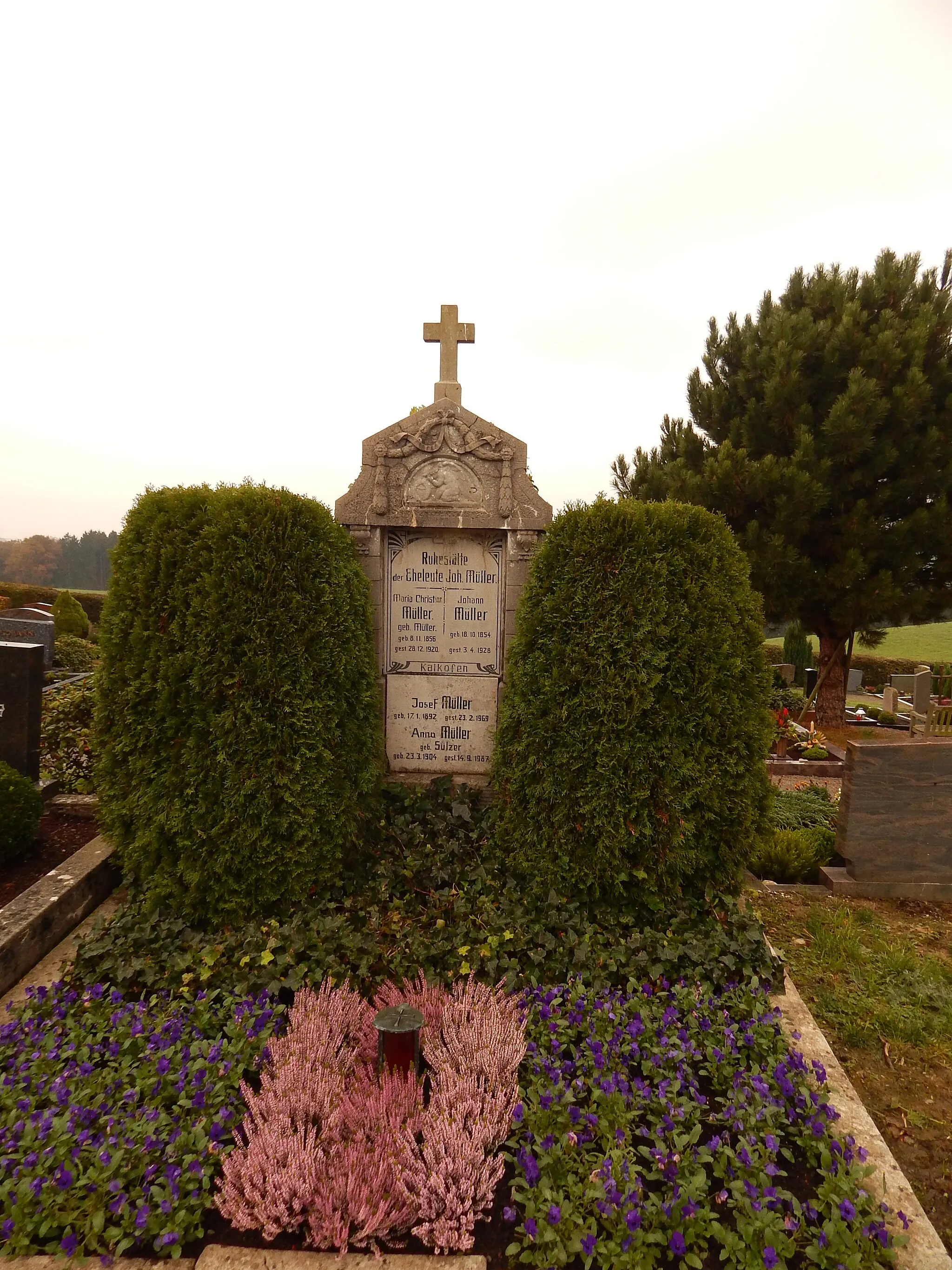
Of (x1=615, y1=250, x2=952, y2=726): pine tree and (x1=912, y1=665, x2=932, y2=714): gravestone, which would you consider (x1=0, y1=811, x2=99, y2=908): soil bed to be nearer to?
(x1=615, y1=250, x2=952, y2=726): pine tree

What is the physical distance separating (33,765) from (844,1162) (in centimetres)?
608

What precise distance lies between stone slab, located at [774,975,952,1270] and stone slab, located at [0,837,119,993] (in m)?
4.04

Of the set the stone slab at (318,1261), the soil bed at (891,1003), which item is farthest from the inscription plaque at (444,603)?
the stone slab at (318,1261)

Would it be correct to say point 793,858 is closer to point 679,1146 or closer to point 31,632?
point 679,1146

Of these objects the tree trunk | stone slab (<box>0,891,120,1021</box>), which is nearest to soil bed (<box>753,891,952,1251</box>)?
stone slab (<box>0,891,120,1021</box>)

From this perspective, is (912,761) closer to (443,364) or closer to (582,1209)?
(582,1209)

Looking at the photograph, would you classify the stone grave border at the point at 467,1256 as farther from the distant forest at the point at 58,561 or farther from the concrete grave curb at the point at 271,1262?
the distant forest at the point at 58,561

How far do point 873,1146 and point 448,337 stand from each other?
5.60 meters

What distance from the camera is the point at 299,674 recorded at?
3932 mm

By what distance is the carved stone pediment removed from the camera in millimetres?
4758

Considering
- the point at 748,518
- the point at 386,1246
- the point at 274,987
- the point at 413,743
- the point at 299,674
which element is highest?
the point at 748,518

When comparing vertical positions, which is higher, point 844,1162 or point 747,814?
point 747,814

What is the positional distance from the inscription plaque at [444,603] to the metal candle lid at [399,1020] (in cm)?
270

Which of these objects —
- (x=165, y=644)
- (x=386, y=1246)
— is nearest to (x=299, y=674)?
(x=165, y=644)
